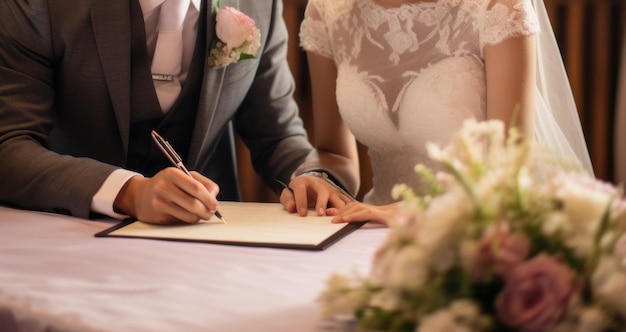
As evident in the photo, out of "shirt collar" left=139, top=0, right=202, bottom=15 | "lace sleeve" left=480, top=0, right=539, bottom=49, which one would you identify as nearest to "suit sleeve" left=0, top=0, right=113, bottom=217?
"shirt collar" left=139, top=0, right=202, bottom=15

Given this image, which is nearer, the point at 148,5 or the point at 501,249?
the point at 501,249

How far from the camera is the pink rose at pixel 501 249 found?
0.70 metres

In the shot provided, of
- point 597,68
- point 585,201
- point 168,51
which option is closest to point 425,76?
point 168,51

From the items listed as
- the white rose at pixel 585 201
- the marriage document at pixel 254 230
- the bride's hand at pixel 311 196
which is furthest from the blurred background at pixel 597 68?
the white rose at pixel 585 201

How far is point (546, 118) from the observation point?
6.39ft

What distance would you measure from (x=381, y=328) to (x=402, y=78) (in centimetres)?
126

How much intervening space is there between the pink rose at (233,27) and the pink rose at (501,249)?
133 centimetres

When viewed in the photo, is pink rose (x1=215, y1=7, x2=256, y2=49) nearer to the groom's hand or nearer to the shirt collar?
the shirt collar

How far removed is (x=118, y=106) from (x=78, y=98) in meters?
0.12

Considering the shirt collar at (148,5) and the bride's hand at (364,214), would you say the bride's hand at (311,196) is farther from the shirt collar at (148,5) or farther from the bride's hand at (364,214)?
the shirt collar at (148,5)

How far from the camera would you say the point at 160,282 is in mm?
1129

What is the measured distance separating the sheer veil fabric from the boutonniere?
0.69 metres

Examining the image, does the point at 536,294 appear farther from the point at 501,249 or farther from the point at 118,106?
the point at 118,106

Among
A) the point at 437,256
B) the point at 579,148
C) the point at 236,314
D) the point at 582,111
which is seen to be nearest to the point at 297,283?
the point at 236,314
